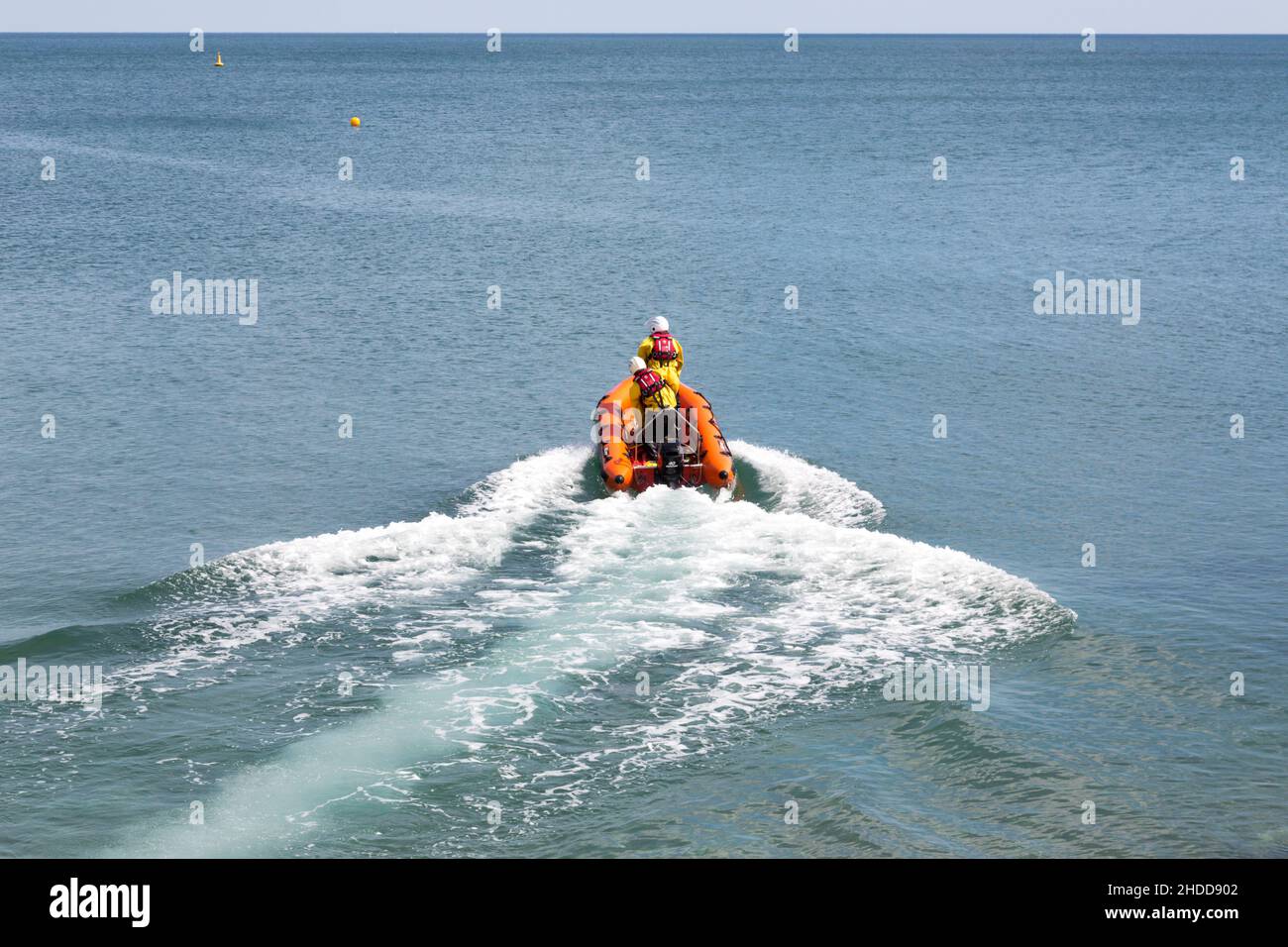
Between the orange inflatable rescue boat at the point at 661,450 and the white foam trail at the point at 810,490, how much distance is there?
99cm

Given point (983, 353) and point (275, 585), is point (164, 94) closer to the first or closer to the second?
point (983, 353)

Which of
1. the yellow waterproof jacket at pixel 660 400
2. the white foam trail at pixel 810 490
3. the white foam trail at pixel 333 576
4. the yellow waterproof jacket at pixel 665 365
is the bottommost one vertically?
the white foam trail at pixel 333 576

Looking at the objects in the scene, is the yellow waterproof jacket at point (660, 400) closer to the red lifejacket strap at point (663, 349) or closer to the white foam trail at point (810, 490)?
the red lifejacket strap at point (663, 349)

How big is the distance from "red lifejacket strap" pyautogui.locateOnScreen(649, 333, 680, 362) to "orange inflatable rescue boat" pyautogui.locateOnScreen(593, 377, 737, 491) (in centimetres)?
140

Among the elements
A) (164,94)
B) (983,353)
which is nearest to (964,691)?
(983,353)

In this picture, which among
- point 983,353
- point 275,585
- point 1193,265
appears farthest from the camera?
point 1193,265

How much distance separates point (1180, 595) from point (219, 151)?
6276 centimetres

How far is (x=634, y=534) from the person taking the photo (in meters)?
21.1

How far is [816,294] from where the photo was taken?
128 ft

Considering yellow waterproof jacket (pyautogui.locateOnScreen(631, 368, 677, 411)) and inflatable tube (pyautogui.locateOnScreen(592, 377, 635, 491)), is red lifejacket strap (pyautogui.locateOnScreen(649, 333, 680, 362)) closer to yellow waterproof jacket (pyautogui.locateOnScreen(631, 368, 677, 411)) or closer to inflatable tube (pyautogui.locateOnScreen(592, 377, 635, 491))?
inflatable tube (pyautogui.locateOnScreen(592, 377, 635, 491))

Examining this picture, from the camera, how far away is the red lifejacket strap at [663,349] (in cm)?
2488

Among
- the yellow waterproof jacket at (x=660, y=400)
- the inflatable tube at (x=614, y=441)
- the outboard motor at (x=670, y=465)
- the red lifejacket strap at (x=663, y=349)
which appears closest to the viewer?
the inflatable tube at (x=614, y=441)

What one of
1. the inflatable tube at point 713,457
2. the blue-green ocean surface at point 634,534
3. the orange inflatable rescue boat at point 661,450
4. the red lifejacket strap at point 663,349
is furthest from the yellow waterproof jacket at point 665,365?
the blue-green ocean surface at point 634,534

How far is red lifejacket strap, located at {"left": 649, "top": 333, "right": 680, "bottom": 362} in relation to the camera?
24.9 metres
